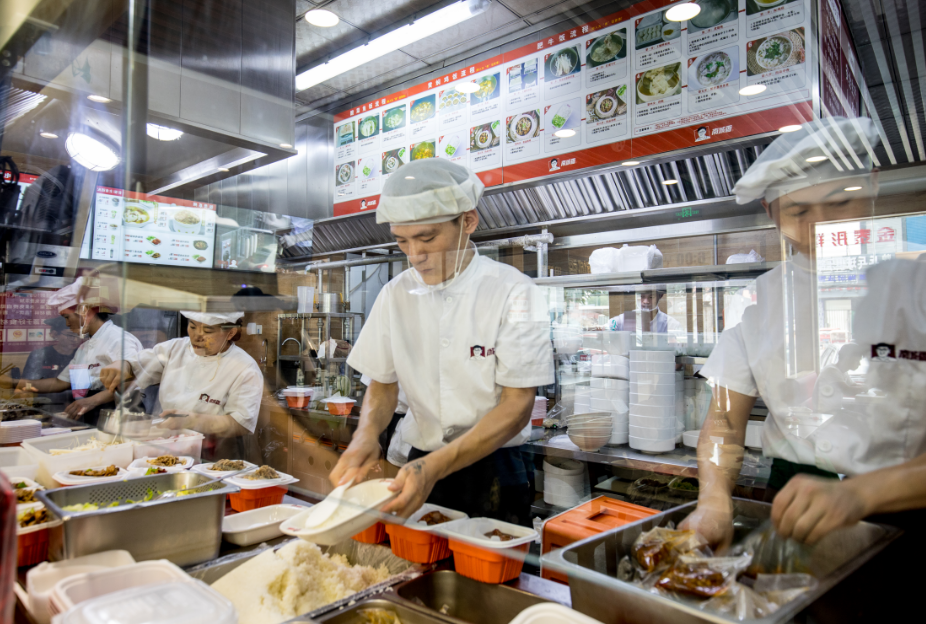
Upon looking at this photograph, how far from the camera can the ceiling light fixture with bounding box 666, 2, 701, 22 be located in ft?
4.48

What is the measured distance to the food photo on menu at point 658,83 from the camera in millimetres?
1436

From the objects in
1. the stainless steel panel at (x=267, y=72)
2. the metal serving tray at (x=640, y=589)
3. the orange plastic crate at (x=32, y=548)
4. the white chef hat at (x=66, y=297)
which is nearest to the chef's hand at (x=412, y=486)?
the metal serving tray at (x=640, y=589)

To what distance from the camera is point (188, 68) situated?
6.38 ft

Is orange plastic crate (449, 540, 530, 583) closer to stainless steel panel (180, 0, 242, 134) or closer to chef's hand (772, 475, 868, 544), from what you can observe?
chef's hand (772, 475, 868, 544)

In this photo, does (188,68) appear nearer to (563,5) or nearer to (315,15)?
(315,15)

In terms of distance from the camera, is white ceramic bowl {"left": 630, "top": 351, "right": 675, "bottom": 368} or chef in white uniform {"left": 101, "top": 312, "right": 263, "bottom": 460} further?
chef in white uniform {"left": 101, "top": 312, "right": 263, "bottom": 460}

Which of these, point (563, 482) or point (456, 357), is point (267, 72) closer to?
point (456, 357)

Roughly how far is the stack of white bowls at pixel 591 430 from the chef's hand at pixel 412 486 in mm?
504

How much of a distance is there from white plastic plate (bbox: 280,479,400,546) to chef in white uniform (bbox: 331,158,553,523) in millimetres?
85

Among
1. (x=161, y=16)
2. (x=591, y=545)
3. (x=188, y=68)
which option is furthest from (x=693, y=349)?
(x=161, y=16)

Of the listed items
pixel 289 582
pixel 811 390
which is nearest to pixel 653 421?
pixel 811 390

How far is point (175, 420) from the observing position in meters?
1.89

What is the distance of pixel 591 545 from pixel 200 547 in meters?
0.88

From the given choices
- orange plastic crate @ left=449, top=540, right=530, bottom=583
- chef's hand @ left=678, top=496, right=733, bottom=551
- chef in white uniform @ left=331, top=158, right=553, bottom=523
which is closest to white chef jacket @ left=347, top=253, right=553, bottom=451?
chef in white uniform @ left=331, top=158, right=553, bottom=523
